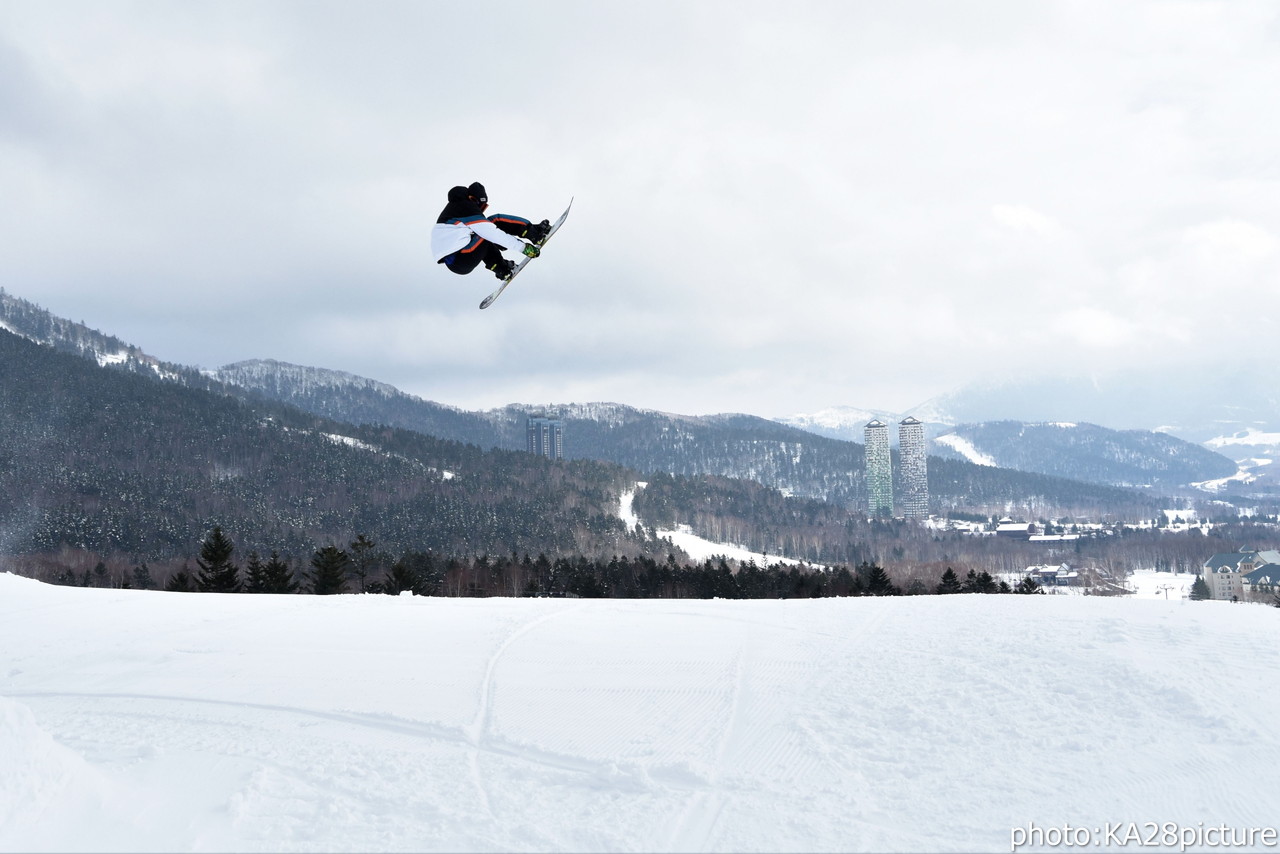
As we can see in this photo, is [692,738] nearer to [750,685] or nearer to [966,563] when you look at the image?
[750,685]

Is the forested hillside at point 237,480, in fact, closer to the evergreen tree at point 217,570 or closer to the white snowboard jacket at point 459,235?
the evergreen tree at point 217,570

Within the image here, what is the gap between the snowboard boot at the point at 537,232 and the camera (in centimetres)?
1090

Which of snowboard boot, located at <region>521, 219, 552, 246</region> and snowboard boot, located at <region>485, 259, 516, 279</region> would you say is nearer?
snowboard boot, located at <region>521, 219, 552, 246</region>

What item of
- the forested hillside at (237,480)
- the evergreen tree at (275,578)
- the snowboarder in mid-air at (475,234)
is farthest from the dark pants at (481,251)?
the forested hillside at (237,480)

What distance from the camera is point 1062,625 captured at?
11.0 meters

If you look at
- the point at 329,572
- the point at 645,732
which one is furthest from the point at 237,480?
the point at 645,732

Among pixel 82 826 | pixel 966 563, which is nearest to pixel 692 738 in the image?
pixel 82 826

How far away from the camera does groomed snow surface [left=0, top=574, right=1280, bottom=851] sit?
19.2ft

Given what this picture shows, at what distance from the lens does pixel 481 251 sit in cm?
1069

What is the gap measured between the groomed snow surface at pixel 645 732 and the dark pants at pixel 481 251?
5.38 metres

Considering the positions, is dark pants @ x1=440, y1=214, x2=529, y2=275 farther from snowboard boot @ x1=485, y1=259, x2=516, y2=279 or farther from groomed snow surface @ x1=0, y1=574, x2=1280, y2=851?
groomed snow surface @ x1=0, y1=574, x2=1280, y2=851

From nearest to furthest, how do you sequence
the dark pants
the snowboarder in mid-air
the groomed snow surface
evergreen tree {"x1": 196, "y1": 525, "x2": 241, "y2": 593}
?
1. the groomed snow surface
2. the snowboarder in mid-air
3. the dark pants
4. evergreen tree {"x1": 196, "y1": 525, "x2": 241, "y2": 593}

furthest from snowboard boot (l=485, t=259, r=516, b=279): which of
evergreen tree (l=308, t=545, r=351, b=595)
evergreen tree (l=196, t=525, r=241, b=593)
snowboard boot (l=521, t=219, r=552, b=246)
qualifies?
evergreen tree (l=196, t=525, r=241, b=593)

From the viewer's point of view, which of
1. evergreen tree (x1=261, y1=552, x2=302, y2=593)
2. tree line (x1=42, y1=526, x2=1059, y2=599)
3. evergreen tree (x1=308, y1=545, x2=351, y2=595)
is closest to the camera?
evergreen tree (x1=261, y1=552, x2=302, y2=593)
